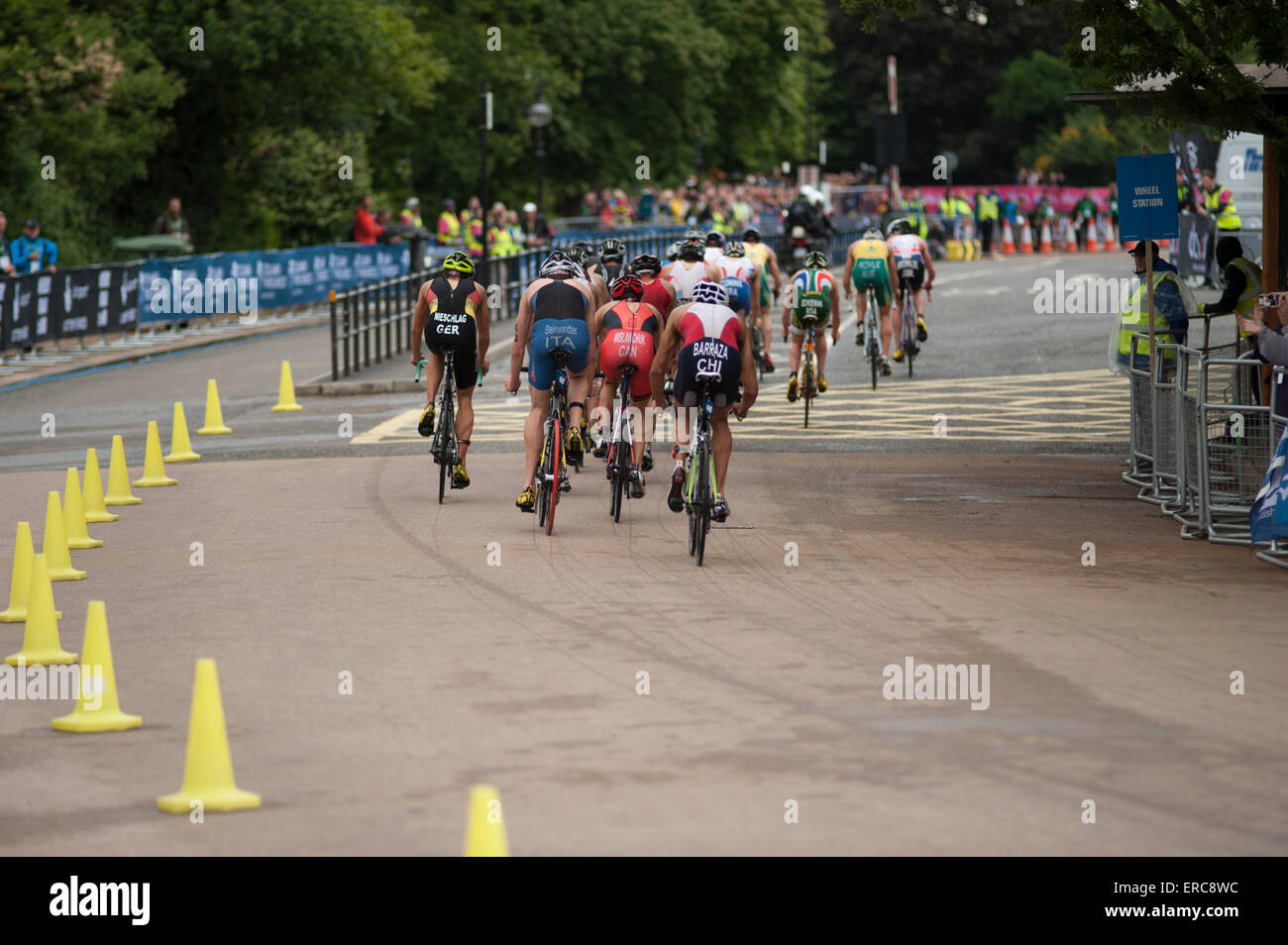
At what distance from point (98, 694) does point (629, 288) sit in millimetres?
6439

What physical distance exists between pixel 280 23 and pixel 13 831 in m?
36.3

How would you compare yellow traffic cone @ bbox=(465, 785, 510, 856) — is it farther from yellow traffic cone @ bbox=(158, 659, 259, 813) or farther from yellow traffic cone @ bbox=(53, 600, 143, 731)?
yellow traffic cone @ bbox=(53, 600, 143, 731)

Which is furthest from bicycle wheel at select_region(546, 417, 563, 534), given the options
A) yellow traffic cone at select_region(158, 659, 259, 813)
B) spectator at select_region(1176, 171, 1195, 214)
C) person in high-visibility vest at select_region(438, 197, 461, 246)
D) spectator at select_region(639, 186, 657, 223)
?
spectator at select_region(639, 186, 657, 223)

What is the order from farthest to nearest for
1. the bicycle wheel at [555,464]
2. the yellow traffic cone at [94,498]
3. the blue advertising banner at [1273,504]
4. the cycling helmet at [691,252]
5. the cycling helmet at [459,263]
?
the cycling helmet at [691,252], the cycling helmet at [459,263], the yellow traffic cone at [94,498], the bicycle wheel at [555,464], the blue advertising banner at [1273,504]

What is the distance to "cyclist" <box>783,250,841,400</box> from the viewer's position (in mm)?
21250

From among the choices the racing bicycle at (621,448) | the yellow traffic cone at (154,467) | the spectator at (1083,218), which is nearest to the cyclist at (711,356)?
the racing bicycle at (621,448)

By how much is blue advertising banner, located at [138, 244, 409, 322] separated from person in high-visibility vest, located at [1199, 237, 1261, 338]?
70.7ft

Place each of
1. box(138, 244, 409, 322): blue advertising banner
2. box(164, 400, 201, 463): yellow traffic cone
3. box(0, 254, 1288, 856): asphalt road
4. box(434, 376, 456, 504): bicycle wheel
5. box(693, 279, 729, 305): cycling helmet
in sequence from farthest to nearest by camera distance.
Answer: box(138, 244, 409, 322): blue advertising banner
box(164, 400, 201, 463): yellow traffic cone
box(434, 376, 456, 504): bicycle wheel
box(693, 279, 729, 305): cycling helmet
box(0, 254, 1288, 856): asphalt road

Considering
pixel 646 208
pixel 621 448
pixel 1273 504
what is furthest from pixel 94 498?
pixel 646 208

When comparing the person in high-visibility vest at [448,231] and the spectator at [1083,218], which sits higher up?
the spectator at [1083,218]

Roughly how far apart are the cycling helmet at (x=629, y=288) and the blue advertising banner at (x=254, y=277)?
21094 millimetres

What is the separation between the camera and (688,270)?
19.1 meters

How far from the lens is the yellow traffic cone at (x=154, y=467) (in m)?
17.4

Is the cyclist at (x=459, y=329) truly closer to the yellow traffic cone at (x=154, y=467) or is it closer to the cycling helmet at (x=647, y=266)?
the cycling helmet at (x=647, y=266)
